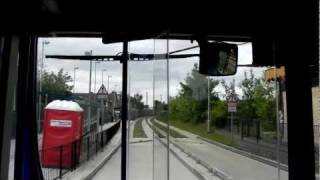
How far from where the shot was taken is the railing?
188 inches

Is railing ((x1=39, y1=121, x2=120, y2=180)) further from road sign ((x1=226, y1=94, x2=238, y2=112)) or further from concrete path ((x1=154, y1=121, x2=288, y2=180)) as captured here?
road sign ((x1=226, y1=94, x2=238, y2=112))

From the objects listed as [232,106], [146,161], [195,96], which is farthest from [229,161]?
[146,161]

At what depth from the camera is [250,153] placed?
5.32m

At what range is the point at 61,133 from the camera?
19.4 ft

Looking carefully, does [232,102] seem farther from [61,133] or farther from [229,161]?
[61,133]

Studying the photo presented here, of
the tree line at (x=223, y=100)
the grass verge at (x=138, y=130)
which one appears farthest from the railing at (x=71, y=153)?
the tree line at (x=223, y=100)

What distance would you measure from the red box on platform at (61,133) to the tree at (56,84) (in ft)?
0.26

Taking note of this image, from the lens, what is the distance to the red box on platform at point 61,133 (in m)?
4.78

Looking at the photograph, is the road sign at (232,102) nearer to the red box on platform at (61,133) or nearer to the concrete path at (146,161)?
the concrete path at (146,161)

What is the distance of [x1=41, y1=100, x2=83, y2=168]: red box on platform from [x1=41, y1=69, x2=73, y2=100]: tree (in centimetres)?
8

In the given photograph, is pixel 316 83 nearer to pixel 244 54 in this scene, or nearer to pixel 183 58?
pixel 244 54

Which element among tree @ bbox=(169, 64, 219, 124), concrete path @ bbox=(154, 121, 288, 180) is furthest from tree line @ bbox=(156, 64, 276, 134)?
concrete path @ bbox=(154, 121, 288, 180)

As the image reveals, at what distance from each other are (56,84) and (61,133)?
4.94 ft

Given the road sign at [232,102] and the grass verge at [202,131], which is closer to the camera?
the grass verge at [202,131]
